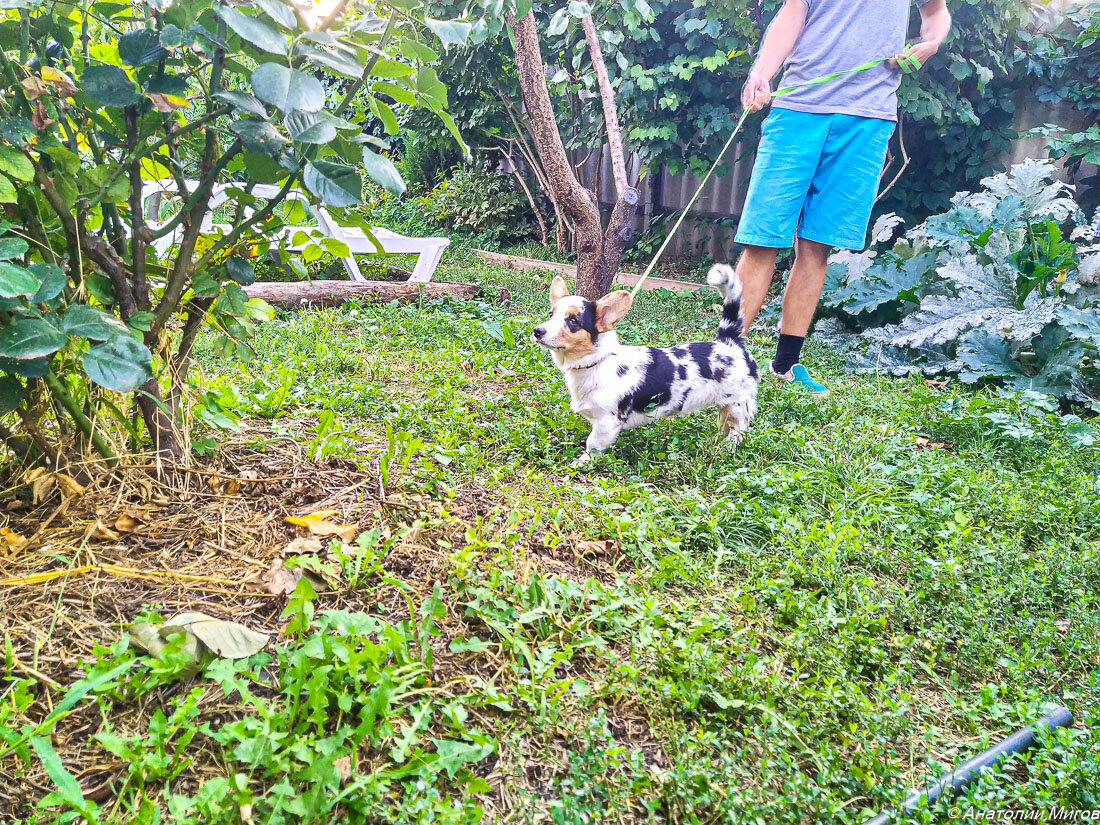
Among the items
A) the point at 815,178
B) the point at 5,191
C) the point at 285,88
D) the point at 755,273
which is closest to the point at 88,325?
the point at 5,191

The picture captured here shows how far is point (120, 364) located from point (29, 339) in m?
0.16

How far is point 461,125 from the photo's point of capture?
29.1 feet

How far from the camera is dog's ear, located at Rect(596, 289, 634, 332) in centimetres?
302

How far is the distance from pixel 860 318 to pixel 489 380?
9.73ft

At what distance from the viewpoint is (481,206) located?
30.4 ft

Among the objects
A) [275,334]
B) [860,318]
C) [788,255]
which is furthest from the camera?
[788,255]

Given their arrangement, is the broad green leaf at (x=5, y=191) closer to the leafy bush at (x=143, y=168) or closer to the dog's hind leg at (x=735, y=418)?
the leafy bush at (x=143, y=168)

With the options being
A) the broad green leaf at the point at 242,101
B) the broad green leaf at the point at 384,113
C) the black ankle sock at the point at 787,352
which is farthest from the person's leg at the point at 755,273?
the broad green leaf at the point at 242,101

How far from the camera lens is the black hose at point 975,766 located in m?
1.45

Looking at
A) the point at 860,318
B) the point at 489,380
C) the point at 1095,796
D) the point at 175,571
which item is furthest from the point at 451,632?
the point at 860,318

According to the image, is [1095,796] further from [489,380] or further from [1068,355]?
[1068,355]

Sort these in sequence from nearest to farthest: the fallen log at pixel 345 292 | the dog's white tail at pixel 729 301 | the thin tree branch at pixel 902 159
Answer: the dog's white tail at pixel 729 301, the fallen log at pixel 345 292, the thin tree branch at pixel 902 159

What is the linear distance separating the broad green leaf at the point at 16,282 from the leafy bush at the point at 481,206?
26.4 ft

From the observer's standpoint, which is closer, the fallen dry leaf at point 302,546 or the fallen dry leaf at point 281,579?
the fallen dry leaf at point 281,579
